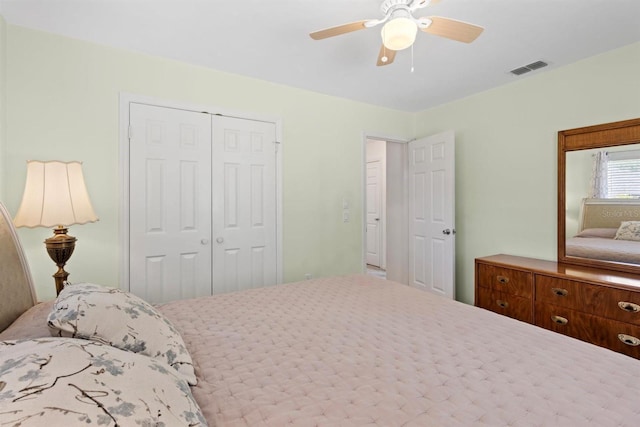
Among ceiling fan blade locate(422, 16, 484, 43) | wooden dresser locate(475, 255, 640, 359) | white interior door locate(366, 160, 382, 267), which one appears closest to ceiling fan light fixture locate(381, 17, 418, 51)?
ceiling fan blade locate(422, 16, 484, 43)

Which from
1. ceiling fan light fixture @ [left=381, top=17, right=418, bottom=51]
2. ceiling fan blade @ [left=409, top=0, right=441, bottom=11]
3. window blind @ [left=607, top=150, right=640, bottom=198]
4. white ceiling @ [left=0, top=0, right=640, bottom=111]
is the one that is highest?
white ceiling @ [left=0, top=0, right=640, bottom=111]

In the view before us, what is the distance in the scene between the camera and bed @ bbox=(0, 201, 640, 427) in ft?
2.11

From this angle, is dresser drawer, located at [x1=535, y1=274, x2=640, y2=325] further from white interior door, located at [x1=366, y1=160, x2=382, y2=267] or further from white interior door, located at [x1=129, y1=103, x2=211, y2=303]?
white interior door, located at [x1=366, y1=160, x2=382, y2=267]

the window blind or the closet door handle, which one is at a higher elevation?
the window blind

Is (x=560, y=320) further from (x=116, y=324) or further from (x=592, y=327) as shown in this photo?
(x=116, y=324)

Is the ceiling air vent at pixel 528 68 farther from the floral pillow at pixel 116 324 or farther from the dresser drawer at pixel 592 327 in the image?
the floral pillow at pixel 116 324

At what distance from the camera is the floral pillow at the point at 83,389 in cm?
55

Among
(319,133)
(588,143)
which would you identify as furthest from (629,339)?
(319,133)

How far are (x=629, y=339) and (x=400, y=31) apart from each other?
7.87 feet

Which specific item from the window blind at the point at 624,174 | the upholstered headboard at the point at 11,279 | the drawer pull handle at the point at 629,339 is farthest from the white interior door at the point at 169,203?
the window blind at the point at 624,174

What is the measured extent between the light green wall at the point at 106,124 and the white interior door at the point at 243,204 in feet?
0.55

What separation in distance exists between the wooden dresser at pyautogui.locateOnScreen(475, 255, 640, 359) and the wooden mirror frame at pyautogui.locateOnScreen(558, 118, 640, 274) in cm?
7

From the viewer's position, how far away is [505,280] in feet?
9.18

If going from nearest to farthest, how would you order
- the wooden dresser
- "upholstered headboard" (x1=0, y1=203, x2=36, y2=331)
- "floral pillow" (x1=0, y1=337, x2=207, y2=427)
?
"floral pillow" (x1=0, y1=337, x2=207, y2=427)
"upholstered headboard" (x1=0, y1=203, x2=36, y2=331)
the wooden dresser
